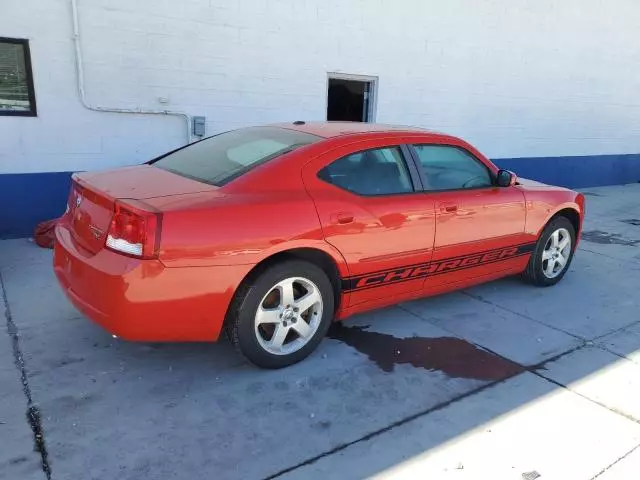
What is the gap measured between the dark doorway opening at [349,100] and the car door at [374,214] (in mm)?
4331

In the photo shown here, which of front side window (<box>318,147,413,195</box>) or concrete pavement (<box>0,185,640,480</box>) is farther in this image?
front side window (<box>318,147,413,195</box>)

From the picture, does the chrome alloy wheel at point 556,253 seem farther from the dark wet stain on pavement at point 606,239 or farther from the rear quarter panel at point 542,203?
the dark wet stain on pavement at point 606,239

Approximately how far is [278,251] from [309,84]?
4.73 meters

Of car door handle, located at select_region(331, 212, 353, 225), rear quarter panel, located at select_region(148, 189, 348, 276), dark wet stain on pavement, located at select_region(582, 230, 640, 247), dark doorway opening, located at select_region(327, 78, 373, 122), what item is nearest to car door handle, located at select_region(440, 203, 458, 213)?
car door handle, located at select_region(331, 212, 353, 225)

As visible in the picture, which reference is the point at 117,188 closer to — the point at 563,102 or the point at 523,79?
the point at 523,79

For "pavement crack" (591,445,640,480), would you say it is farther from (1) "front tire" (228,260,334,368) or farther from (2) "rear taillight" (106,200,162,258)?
(2) "rear taillight" (106,200,162,258)

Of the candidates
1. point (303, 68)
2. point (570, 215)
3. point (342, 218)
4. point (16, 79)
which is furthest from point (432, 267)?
point (16, 79)

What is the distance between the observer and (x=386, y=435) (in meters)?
2.75

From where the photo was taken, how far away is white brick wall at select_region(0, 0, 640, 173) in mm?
5703

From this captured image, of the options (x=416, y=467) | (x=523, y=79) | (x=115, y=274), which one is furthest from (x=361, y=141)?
(x=523, y=79)

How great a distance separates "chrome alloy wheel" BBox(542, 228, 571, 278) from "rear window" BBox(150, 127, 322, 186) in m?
2.72

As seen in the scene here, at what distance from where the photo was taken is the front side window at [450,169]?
396 cm

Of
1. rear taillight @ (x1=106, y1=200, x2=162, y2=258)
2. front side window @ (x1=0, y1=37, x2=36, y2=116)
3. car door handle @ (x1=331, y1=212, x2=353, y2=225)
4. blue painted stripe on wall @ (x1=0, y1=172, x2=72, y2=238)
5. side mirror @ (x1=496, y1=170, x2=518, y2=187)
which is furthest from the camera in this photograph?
blue painted stripe on wall @ (x1=0, y1=172, x2=72, y2=238)

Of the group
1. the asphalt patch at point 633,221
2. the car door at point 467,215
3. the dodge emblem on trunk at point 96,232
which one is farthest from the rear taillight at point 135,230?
the asphalt patch at point 633,221
